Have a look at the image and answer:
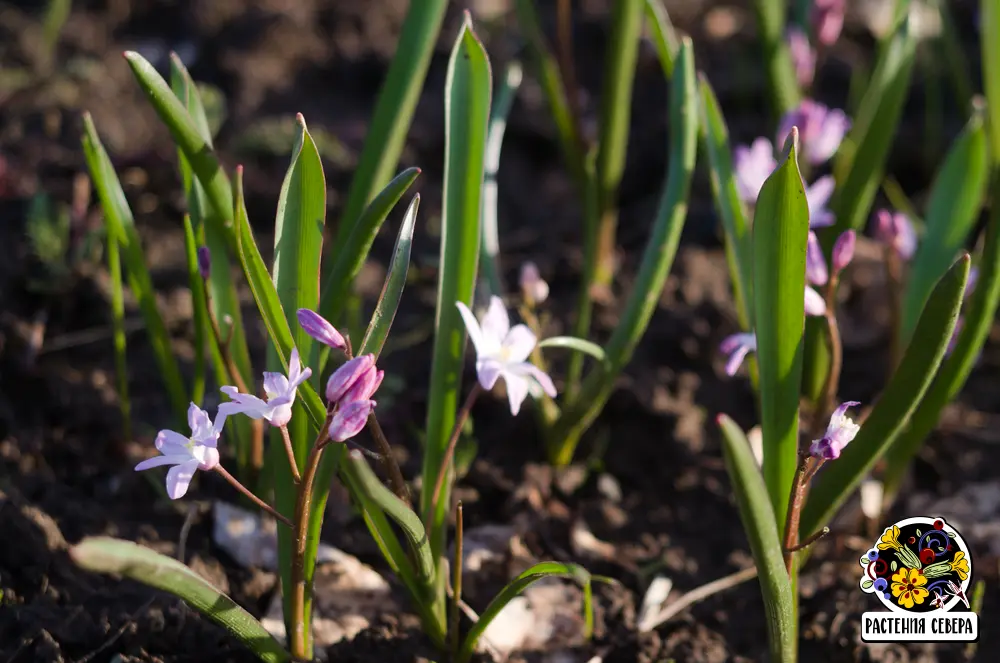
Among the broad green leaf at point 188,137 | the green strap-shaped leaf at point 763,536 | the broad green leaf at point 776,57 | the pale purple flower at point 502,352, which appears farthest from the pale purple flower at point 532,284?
the broad green leaf at point 776,57

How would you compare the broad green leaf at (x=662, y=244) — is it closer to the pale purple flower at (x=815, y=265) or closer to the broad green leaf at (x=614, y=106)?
the pale purple flower at (x=815, y=265)

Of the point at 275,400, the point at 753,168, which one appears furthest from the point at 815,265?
the point at 275,400

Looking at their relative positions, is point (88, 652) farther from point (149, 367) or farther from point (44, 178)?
point (44, 178)

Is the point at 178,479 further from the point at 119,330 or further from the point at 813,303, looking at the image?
the point at 813,303

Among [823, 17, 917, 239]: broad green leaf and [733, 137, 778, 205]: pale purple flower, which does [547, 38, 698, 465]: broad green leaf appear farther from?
[823, 17, 917, 239]: broad green leaf

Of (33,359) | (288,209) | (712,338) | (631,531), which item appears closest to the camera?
(288,209)

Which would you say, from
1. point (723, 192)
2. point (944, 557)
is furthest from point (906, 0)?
point (944, 557)
